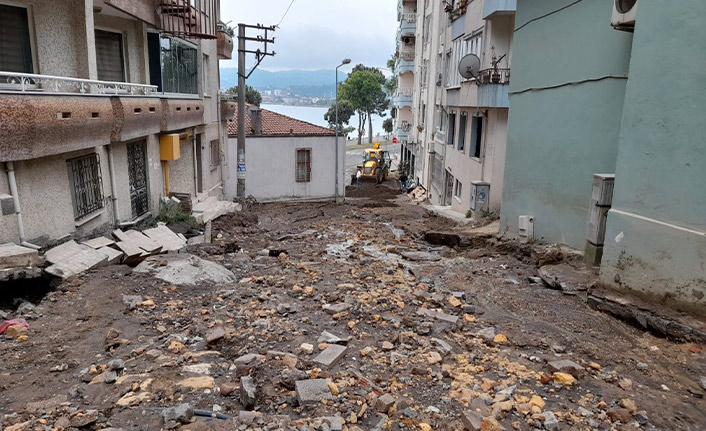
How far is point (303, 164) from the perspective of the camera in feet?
79.6

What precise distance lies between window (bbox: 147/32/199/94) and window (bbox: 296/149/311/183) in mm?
8597

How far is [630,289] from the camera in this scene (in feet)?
21.7

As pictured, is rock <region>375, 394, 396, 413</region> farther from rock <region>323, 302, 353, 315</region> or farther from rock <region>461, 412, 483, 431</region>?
rock <region>323, 302, 353, 315</region>

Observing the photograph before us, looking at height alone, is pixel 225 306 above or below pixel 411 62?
below

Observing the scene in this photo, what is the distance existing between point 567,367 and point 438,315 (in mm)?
1927

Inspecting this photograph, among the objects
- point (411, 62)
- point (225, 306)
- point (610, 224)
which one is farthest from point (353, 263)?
point (411, 62)

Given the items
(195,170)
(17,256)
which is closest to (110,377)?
(17,256)

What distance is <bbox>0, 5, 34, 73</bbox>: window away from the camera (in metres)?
7.75

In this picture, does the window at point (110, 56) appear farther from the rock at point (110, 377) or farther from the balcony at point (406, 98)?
the balcony at point (406, 98)

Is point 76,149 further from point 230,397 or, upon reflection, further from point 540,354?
point 540,354

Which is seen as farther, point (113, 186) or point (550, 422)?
point (113, 186)

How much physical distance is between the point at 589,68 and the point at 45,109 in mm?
8965

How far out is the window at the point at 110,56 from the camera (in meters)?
10.7

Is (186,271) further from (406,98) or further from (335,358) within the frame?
(406,98)
